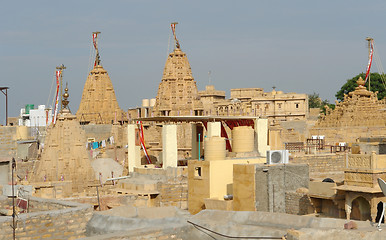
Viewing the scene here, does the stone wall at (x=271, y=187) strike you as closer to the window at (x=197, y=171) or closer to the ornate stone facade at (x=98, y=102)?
the window at (x=197, y=171)

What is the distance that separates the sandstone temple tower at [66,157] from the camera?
3016 cm

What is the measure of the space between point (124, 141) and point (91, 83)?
12156mm

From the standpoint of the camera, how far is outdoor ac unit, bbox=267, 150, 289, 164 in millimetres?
18906

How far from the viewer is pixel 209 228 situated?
10352mm

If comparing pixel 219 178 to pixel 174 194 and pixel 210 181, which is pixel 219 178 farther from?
pixel 174 194

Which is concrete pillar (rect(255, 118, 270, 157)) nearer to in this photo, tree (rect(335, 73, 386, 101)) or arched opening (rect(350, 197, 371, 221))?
arched opening (rect(350, 197, 371, 221))

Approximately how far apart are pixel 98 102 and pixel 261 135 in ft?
Answer: 109

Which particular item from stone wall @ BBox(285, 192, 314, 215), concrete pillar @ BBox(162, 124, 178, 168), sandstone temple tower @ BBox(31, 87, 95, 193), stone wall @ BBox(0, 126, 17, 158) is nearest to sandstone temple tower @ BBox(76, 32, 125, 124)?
sandstone temple tower @ BBox(31, 87, 95, 193)

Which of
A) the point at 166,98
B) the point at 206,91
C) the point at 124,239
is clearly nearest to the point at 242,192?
the point at 124,239

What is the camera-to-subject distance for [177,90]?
46.7 m

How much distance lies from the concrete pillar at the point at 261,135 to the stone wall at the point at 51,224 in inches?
584

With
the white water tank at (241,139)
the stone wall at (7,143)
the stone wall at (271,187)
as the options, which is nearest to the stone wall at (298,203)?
the stone wall at (271,187)

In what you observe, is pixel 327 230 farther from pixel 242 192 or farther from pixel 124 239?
pixel 242 192

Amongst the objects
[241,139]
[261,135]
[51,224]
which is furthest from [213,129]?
[51,224]
